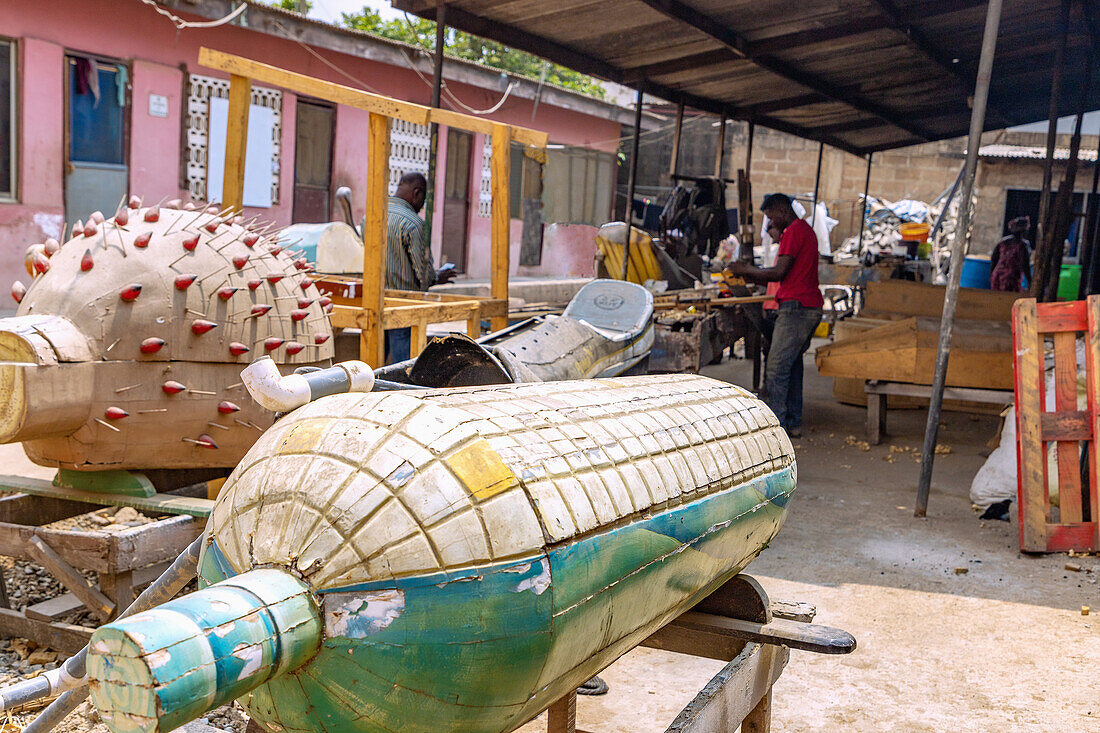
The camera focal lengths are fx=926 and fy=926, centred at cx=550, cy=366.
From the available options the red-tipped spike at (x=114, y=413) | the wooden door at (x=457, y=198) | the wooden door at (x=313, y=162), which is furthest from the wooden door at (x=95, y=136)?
the red-tipped spike at (x=114, y=413)

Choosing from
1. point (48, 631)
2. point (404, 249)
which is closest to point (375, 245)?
point (404, 249)

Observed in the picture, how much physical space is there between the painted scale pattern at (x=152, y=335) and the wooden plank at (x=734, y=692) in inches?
69.5

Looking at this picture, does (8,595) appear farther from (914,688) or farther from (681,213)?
(681,213)

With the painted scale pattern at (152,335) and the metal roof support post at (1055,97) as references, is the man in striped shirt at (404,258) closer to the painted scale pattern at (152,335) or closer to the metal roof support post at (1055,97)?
the painted scale pattern at (152,335)

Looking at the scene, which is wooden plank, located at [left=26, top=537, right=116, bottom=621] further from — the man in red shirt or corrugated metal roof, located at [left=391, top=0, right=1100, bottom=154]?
the man in red shirt

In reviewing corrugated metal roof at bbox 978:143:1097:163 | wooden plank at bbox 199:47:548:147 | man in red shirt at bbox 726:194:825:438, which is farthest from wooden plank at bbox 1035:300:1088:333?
corrugated metal roof at bbox 978:143:1097:163

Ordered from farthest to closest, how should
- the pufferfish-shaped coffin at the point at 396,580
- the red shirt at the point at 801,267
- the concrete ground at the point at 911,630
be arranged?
1. the red shirt at the point at 801,267
2. the concrete ground at the point at 911,630
3. the pufferfish-shaped coffin at the point at 396,580

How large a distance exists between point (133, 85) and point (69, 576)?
8.36 meters

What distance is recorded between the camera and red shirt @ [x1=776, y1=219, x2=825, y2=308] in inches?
265

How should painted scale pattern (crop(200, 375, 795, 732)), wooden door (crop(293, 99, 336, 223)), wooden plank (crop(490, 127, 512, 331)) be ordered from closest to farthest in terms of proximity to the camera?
painted scale pattern (crop(200, 375, 795, 732))
wooden plank (crop(490, 127, 512, 331))
wooden door (crop(293, 99, 336, 223))

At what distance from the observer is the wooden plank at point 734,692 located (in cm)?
191

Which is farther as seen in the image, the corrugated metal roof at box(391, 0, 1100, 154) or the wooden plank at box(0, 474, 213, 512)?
the corrugated metal roof at box(391, 0, 1100, 154)

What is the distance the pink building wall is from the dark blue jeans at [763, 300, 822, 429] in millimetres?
6296

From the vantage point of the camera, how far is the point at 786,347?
6938 mm
